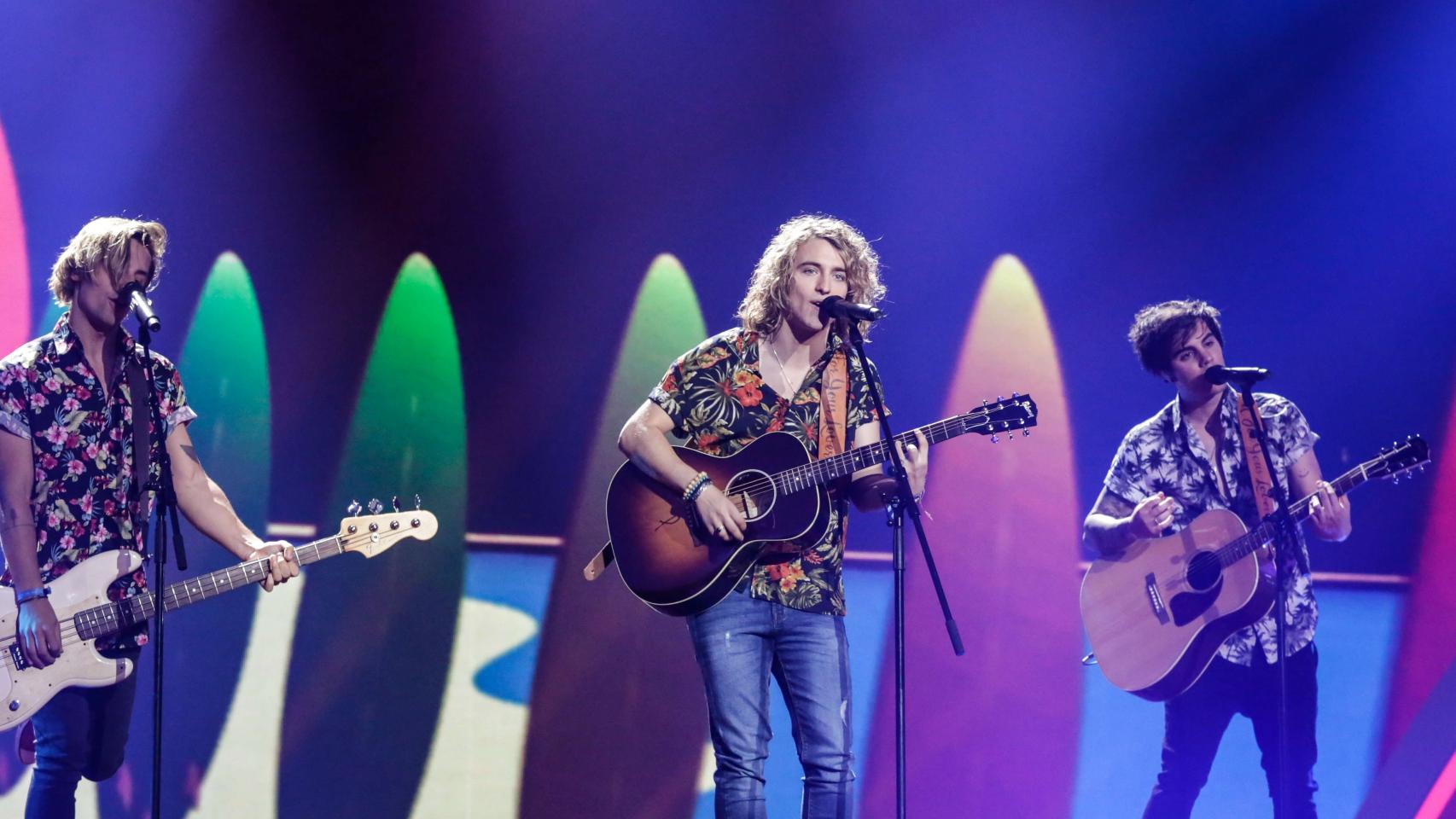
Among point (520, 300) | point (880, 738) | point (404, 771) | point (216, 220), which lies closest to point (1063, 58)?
point (520, 300)

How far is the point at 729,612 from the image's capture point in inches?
127

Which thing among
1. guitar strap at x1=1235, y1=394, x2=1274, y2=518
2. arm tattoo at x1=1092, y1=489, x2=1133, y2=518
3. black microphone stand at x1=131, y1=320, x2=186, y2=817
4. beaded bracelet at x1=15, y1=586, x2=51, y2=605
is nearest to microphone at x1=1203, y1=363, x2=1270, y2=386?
guitar strap at x1=1235, y1=394, x2=1274, y2=518

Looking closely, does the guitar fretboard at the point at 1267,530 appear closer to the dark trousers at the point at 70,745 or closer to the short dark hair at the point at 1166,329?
the short dark hair at the point at 1166,329

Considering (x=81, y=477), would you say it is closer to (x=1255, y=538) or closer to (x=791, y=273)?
(x=791, y=273)

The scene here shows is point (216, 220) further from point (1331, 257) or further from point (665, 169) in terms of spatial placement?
point (1331, 257)

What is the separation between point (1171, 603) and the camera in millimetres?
4090

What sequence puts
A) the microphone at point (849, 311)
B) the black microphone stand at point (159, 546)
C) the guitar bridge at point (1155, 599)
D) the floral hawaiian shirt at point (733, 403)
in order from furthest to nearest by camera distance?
the guitar bridge at point (1155, 599)
the floral hawaiian shirt at point (733, 403)
the microphone at point (849, 311)
the black microphone stand at point (159, 546)

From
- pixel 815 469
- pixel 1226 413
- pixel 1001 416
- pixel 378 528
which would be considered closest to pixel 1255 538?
pixel 1226 413

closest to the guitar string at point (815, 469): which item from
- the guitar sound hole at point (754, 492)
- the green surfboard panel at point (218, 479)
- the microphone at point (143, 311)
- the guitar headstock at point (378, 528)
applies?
the guitar sound hole at point (754, 492)

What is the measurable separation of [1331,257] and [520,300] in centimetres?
327

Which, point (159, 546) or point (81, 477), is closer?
point (159, 546)

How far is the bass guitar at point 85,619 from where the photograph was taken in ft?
10.9

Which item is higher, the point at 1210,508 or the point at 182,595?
the point at 1210,508

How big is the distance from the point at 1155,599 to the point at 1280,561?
61 centimetres
